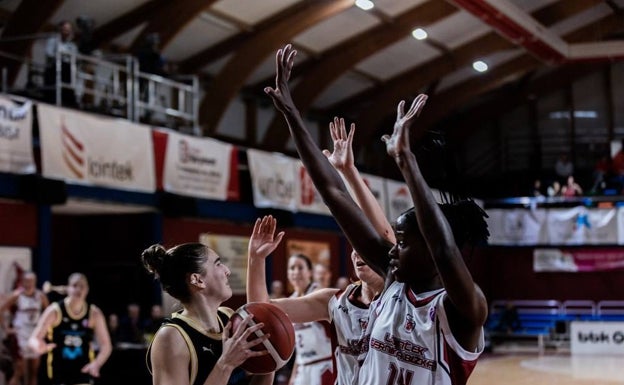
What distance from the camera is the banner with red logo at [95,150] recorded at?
11.1m

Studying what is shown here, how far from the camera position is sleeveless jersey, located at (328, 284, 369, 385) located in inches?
135

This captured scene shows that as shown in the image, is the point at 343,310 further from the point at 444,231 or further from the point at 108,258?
the point at 108,258

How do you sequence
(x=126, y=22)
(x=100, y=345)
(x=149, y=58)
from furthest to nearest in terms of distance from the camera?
1. (x=126, y=22)
2. (x=149, y=58)
3. (x=100, y=345)

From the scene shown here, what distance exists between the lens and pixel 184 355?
3.27 meters

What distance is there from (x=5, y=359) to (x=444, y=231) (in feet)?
30.6

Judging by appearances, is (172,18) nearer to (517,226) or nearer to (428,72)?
(428,72)

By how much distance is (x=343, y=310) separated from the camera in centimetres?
361

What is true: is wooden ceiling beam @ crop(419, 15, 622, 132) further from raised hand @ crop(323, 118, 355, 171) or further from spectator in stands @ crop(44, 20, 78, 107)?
raised hand @ crop(323, 118, 355, 171)

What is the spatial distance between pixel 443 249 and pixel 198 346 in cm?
116

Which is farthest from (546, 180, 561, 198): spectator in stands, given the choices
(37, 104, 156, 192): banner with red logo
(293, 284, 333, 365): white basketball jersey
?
(293, 284, 333, 365): white basketball jersey

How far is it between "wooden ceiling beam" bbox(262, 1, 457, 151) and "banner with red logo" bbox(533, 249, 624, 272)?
749 cm

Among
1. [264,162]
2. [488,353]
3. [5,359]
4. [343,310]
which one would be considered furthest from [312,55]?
[343,310]

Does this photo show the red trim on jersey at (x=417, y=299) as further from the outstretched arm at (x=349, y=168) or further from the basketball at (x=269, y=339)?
the outstretched arm at (x=349, y=168)

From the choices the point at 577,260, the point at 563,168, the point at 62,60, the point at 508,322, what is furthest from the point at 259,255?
the point at 577,260
